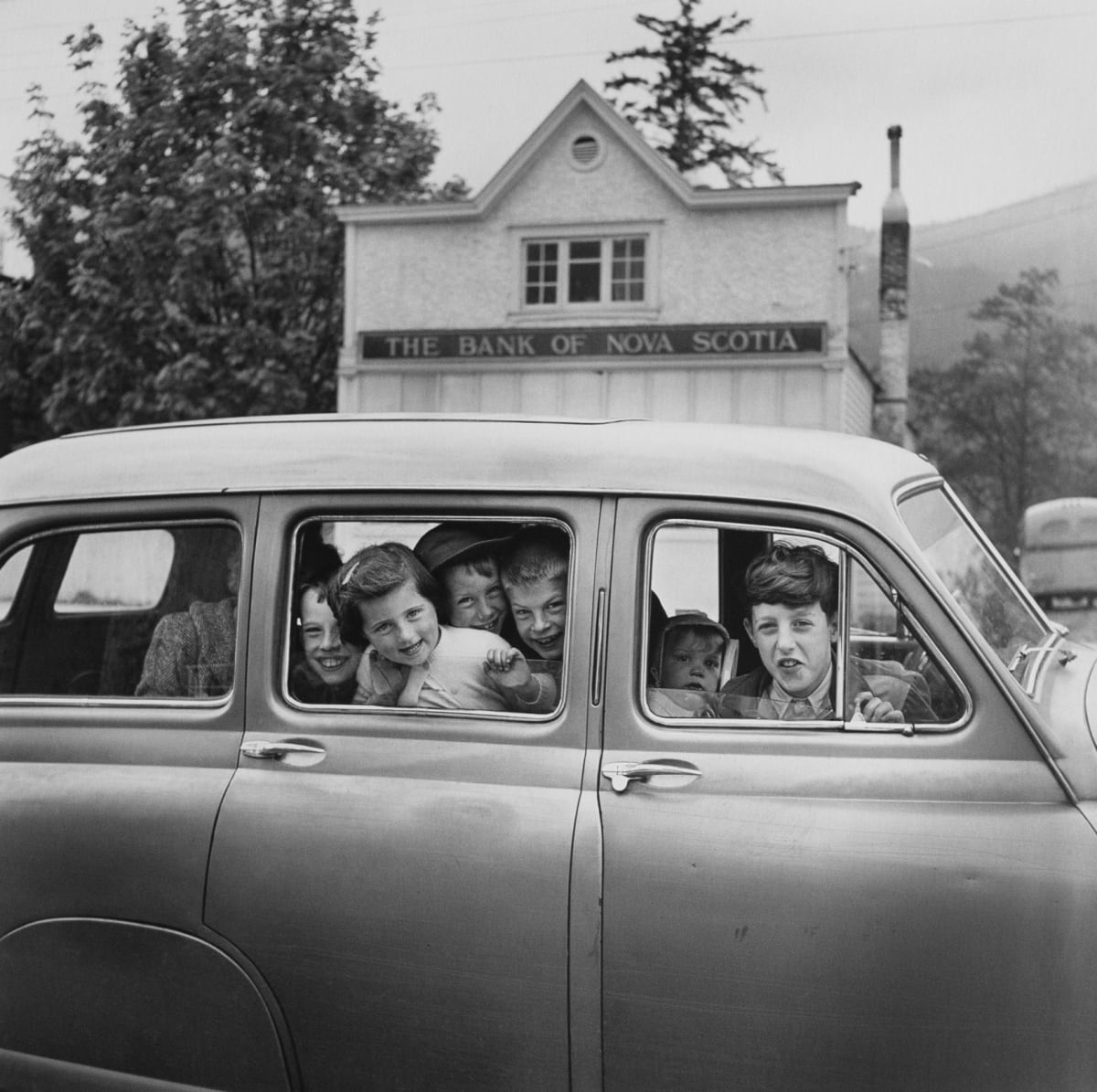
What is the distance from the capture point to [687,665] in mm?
2838

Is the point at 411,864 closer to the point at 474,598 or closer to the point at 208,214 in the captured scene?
the point at 474,598

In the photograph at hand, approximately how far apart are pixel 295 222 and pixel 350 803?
20.8 meters

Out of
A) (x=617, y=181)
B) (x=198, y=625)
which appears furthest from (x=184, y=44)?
(x=198, y=625)

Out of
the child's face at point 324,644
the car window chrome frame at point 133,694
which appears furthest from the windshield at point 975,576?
the car window chrome frame at point 133,694

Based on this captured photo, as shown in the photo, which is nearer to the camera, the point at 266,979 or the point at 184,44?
the point at 266,979

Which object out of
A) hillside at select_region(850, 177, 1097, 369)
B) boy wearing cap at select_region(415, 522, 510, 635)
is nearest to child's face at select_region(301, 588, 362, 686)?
boy wearing cap at select_region(415, 522, 510, 635)

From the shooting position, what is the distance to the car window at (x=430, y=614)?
9.37ft

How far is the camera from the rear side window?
123 inches

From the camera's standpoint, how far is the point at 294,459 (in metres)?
3.00

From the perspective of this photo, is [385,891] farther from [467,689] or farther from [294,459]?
[294,459]

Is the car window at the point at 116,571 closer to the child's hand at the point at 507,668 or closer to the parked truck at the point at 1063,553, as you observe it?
the child's hand at the point at 507,668

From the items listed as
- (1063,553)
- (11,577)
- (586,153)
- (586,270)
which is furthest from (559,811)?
(1063,553)

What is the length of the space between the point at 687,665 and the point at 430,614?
23.6 inches

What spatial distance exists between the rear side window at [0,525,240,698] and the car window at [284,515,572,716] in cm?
20
